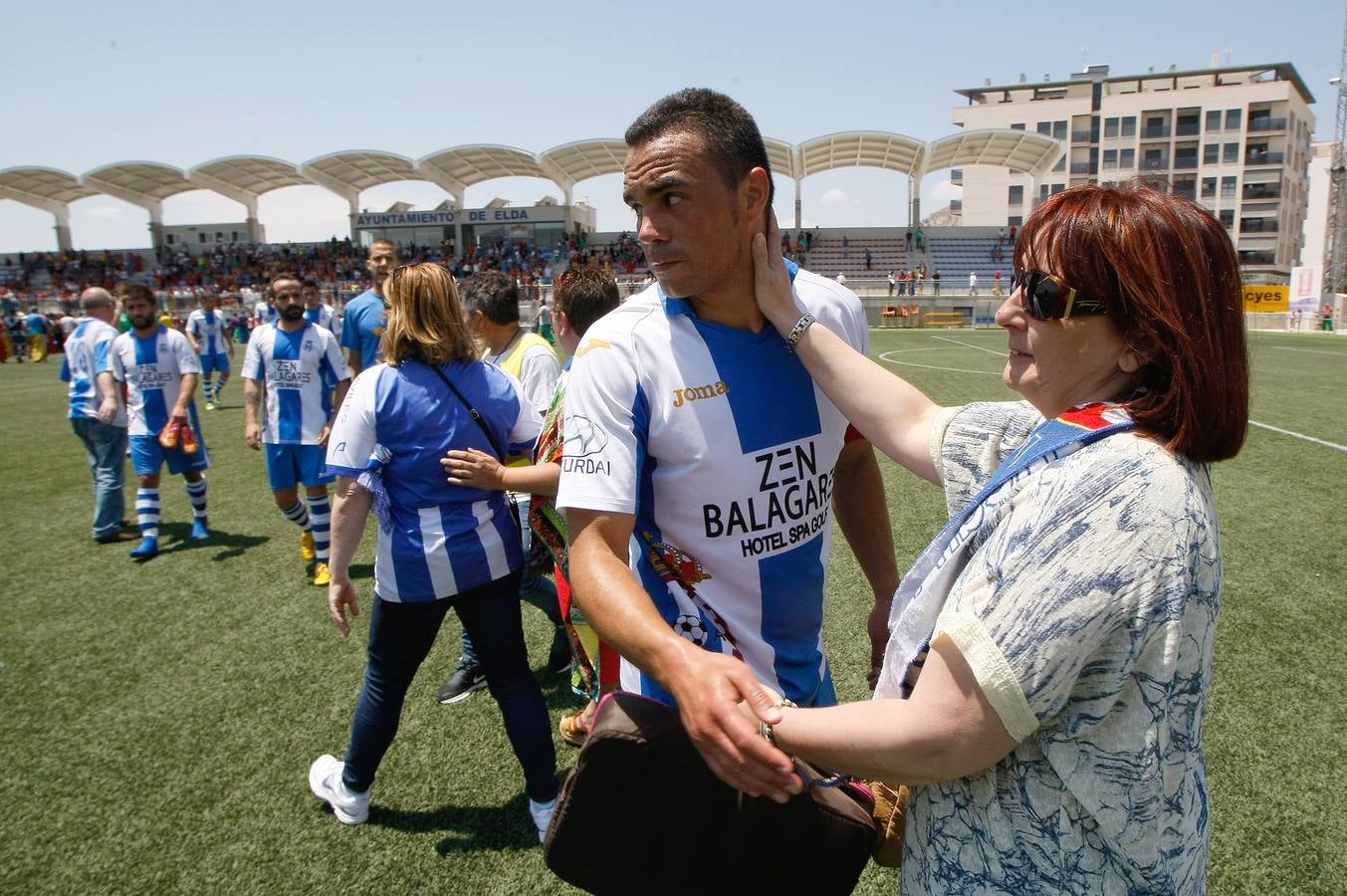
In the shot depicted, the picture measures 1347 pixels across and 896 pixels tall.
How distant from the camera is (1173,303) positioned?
1169 millimetres

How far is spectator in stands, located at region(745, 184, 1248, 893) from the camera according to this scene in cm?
107

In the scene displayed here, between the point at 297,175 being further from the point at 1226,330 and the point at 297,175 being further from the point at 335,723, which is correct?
the point at 1226,330

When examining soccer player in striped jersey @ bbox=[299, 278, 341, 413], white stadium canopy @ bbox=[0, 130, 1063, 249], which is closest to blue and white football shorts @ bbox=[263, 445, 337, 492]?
soccer player in striped jersey @ bbox=[299, 278, 341, 413]

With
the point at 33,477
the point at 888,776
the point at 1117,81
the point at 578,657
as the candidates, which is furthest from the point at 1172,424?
the point at 1117,81

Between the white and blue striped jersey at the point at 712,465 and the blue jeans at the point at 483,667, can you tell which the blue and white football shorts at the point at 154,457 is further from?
the white and blue striped jersey at the point at 712,465

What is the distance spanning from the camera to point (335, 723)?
411cm

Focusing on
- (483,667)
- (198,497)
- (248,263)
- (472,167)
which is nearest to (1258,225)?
(472,167)

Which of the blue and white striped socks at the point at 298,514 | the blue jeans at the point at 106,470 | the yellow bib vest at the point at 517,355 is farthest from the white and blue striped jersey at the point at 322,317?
the yellow bib vest at the point at 517,355

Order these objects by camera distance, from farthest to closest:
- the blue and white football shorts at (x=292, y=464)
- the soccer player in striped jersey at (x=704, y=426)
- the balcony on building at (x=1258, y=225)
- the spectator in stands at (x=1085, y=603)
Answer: the balcony on building at (x=1258, y=225) → the blue and white football shorts at (x=292, y=464) → the soccer player in striped jersey at (x=704, y=426) → the spectator in stands at (x=1085, y=603)

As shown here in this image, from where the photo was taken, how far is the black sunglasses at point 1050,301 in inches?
49.3

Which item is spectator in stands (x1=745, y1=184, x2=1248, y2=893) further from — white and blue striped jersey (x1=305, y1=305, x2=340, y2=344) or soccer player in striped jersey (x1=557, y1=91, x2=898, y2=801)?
white and blue striped jersey (x1=305, y1=305, x2=340, y2=344)

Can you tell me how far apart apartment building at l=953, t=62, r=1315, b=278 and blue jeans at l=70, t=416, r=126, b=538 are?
65330mm

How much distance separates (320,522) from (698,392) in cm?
552

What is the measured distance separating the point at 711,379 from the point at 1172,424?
948 mm
